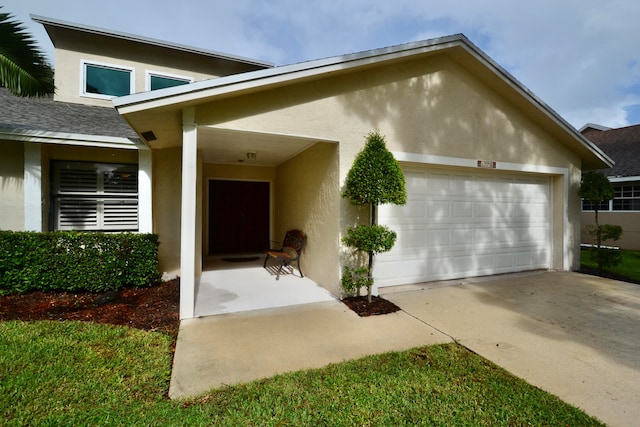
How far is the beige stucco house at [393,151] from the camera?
445 cm

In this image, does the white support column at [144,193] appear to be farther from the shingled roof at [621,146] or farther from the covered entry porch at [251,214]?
the shingled roof at [621,146]

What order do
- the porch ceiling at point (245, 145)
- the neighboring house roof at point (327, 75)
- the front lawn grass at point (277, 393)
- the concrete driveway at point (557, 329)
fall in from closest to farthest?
the front lawn grass at point (277, 393) < the concrete driveway at point (557, 329) < the neighboring house roof at point (327, 75) < the porch ceiling at point (245, 145)

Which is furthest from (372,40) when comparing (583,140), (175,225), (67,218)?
(67,218)

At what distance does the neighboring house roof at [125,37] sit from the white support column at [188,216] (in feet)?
18.1

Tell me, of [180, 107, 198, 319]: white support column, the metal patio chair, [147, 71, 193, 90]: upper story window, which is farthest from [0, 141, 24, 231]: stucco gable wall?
the metal patio chair

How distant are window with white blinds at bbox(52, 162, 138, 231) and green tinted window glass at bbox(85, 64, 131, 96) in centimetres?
304

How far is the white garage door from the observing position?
5918mm

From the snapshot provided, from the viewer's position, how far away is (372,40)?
37.3 feet

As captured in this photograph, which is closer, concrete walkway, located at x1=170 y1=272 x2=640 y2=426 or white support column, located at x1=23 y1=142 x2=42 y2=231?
concrete walkway, located at x1=170 y1=272 x2=640 y2=426

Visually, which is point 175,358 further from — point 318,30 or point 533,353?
point 318,30

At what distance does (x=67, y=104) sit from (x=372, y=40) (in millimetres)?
10365

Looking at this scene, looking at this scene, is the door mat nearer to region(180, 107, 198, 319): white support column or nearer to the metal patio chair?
the metal patio chair

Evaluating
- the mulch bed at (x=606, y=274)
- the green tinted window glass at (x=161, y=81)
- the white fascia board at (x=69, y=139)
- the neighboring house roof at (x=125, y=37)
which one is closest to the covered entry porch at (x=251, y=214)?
the white fascia board at (x=69, y=139)

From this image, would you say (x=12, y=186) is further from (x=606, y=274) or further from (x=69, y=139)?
(x=606, y=274)
